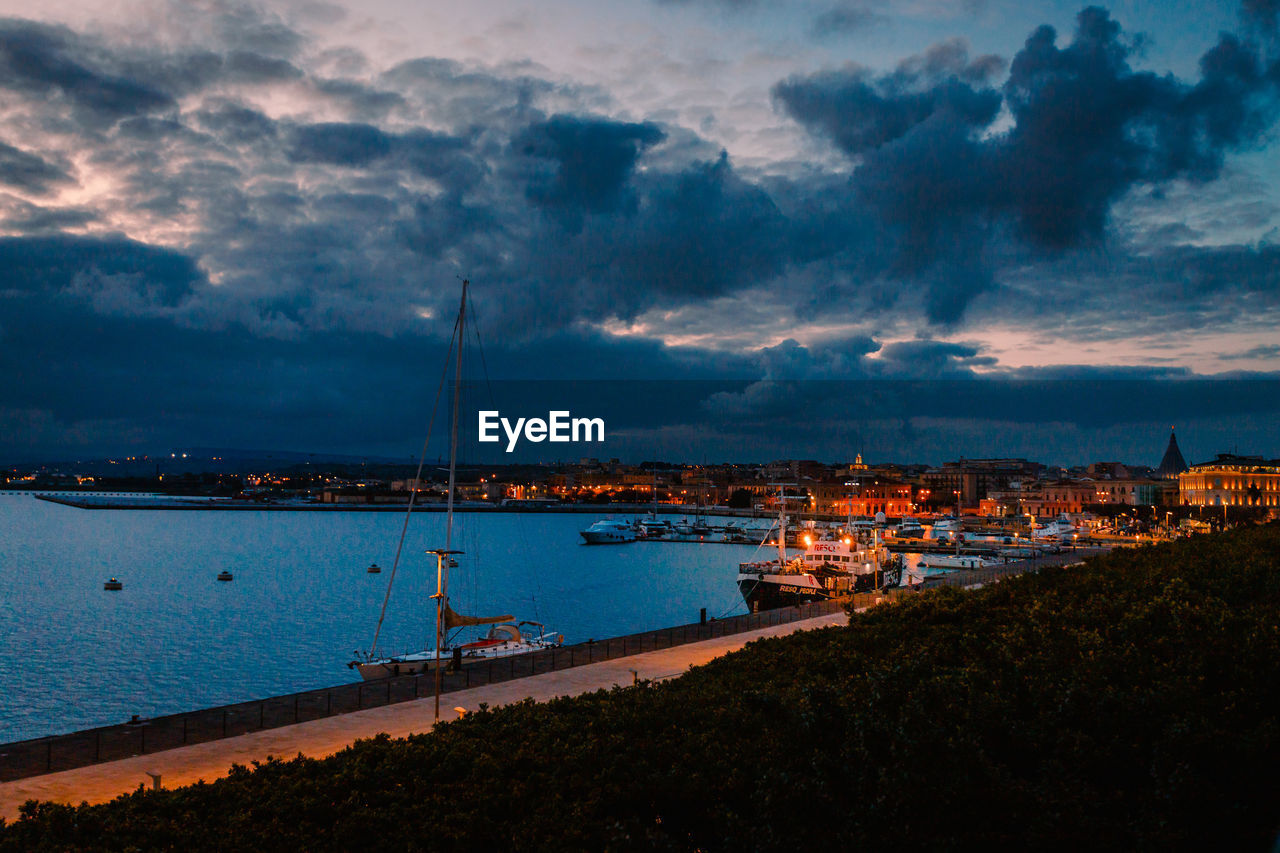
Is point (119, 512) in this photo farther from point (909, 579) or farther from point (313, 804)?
point (313, 804)

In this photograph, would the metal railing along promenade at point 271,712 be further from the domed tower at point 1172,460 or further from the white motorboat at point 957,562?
the domed tower at point 1172,460

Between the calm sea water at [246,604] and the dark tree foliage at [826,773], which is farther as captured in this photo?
the calm sea water at [246,604]

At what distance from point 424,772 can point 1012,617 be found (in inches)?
458

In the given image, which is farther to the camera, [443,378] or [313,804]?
[443,378]

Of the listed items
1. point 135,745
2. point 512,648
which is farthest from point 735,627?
point 135,745

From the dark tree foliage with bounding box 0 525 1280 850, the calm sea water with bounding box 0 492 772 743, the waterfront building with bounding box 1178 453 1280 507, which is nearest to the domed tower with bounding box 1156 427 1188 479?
the waterfront building with bounding box 1178 453 1280 507

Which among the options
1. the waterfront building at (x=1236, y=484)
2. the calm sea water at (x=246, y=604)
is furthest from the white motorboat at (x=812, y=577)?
the waterfront building at (x=1236, y=484)

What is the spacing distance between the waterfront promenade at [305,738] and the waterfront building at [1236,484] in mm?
130054

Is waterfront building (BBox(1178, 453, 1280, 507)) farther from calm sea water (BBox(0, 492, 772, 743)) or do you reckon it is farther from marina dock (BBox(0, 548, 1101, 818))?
marina dock (BBox(0, 548, 1101, 818))

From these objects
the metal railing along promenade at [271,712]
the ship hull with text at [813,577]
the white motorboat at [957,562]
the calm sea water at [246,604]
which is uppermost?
the metal railing along promenade at [271,712]

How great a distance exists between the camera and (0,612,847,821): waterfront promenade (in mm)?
12477

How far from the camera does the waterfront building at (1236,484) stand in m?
124

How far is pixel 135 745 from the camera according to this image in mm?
14742

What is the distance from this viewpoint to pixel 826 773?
7.61 metres
